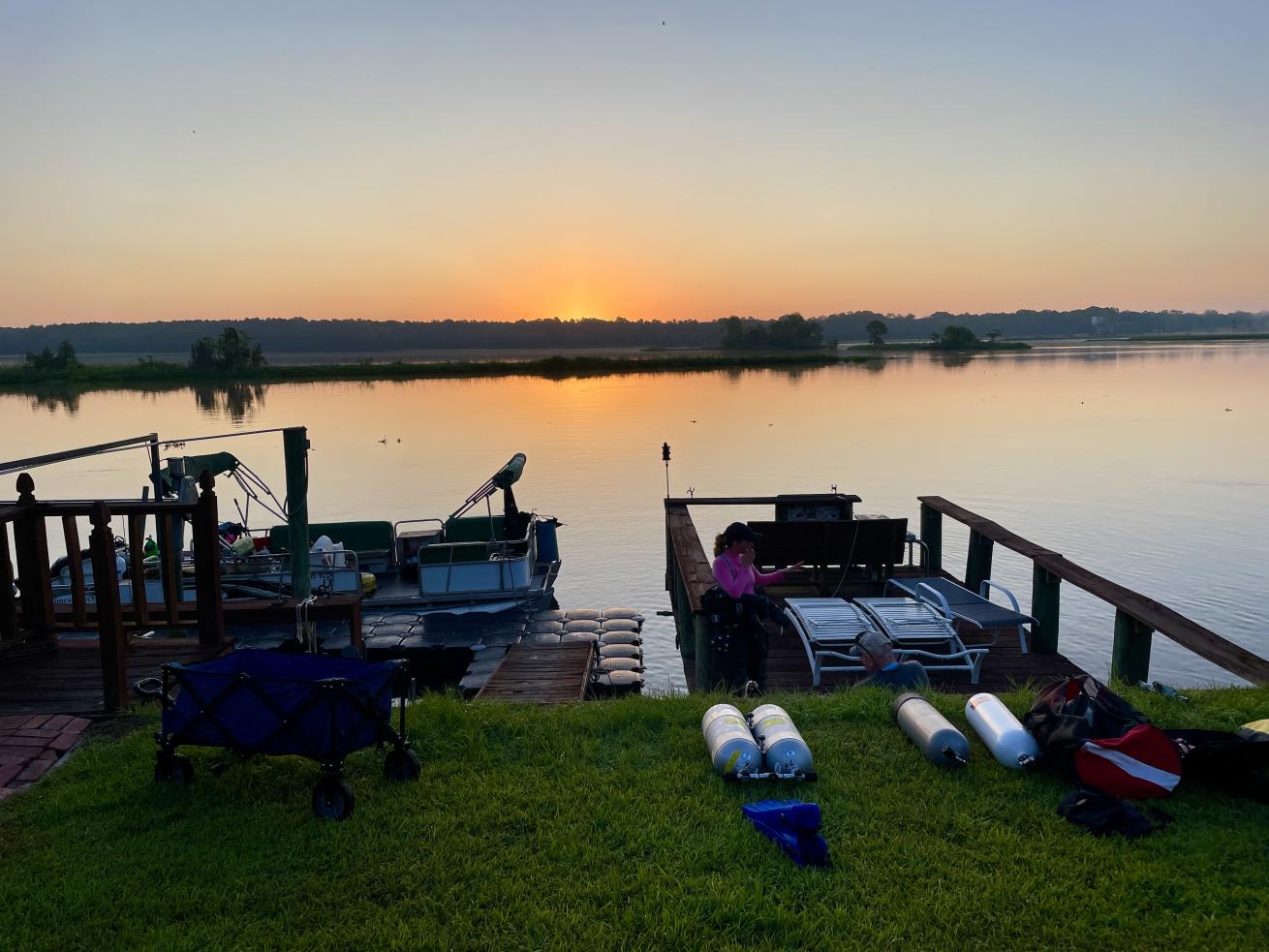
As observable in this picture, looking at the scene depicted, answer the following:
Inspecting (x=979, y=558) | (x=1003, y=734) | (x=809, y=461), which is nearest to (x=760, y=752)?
(x=1003, y=734)

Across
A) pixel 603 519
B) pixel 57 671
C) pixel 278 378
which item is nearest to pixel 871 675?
pixel 57 671

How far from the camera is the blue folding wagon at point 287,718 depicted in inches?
196

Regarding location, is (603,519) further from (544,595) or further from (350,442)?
(350,442)

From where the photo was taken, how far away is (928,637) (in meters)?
8.55

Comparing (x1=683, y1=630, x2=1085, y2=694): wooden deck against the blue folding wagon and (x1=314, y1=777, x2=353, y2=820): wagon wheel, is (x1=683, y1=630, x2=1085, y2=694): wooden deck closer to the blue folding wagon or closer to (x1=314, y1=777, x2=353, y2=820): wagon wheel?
the blue folding wagon

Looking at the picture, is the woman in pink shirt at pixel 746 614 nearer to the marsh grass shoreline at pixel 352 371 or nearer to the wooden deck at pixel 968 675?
the wooden deck at pixel 968 675

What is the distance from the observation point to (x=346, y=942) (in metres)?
3.94

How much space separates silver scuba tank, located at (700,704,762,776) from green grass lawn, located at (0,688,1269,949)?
116 mm

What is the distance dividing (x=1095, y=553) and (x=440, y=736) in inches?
709

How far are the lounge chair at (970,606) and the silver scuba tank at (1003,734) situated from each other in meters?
3.33

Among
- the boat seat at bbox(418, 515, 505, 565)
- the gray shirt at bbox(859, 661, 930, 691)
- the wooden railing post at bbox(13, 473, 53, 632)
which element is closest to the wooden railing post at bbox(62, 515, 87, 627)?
the wooden railing post at bbox(13, 473, 53, 632)

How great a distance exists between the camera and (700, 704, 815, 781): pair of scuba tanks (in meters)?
5.34

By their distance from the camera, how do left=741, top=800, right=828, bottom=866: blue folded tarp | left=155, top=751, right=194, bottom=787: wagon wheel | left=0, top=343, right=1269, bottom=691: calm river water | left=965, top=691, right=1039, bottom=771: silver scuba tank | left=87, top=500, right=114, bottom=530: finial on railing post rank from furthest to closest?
left=0, top=343, right=1269, bottom=691: calm river water
left=87, top=500, right=114, bottom=530: finial on railing post
left=965, top=691, right=1039, bottom=771: silver scuba tank
left=155, top=751, right=194, bottom=787: wagon wheel
left=741, top=800, right=828, bottom=866: blue folded tarp

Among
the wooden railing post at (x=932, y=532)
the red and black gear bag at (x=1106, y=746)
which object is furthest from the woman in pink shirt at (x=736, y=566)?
the wooden railing post at (x=932, y=532)
